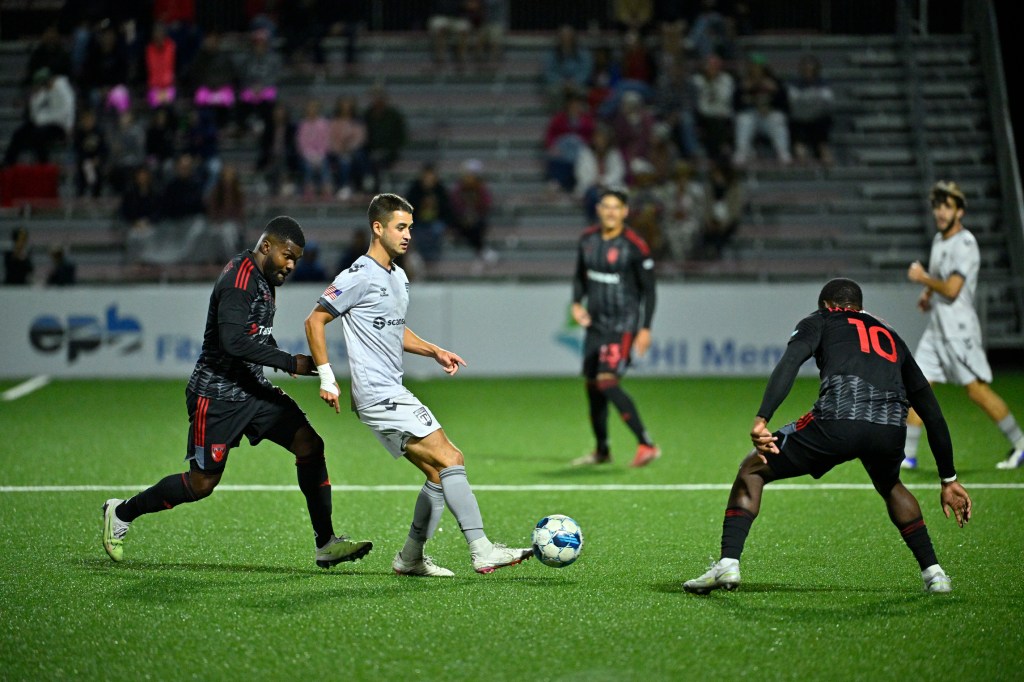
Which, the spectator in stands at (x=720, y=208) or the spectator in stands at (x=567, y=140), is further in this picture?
the spectator in stands at (x=567, y=140)

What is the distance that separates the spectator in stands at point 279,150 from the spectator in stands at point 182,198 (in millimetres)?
1631

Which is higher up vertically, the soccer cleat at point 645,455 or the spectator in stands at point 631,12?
the spectator in stands at point 631,12

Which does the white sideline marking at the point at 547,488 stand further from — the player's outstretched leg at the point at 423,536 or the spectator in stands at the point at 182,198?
the spectator in stands at the point at 182,198

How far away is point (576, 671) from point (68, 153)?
18143 millimetres

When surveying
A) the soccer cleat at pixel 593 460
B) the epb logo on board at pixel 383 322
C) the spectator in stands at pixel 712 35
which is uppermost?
the spectator in stands at pixel 712 35

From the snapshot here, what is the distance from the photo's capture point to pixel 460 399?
14523mm

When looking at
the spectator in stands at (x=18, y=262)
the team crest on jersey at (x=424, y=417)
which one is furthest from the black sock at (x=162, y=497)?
the spectator in stands at (x=18, y=262)

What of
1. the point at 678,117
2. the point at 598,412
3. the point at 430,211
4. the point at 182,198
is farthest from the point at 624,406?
the point at 678,117

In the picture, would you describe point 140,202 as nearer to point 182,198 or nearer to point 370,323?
point 182,198

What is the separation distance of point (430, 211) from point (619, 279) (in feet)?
27.8

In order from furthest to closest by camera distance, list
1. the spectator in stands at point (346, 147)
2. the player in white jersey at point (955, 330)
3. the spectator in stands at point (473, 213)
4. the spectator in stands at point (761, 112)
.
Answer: the spectator in stands at point (761, 112), the spectator in stands at point (346, 147), the spectator in stands at point (473, 213), the player in white jersey at point (955, 330)

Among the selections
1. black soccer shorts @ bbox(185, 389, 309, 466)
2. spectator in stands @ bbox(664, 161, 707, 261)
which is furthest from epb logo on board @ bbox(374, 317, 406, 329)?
spectator in stands @ bbox(664, 161, 707, 261)

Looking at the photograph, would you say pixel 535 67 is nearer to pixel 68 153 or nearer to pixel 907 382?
pixel 68 153

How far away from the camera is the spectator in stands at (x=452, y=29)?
21.7 metres
